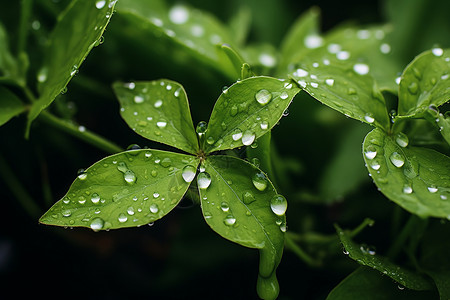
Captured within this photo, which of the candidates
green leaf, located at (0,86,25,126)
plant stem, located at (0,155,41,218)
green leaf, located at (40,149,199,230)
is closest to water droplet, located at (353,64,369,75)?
green leaf, located at (40,149,199,230)

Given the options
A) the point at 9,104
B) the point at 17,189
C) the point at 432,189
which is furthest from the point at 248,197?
the point at 17,189

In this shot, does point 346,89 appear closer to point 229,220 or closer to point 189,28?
point 229,220

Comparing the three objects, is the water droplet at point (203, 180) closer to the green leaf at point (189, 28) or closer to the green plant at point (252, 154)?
the green plant at point (252, 154)

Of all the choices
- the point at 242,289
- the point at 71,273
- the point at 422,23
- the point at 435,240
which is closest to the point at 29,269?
the point at 71,273

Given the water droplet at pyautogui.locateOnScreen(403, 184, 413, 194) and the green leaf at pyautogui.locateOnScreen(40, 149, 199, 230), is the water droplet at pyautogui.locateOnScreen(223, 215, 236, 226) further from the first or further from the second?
the water droplet at pyautogui.locateOnScreen(403, 184, 413, 194)

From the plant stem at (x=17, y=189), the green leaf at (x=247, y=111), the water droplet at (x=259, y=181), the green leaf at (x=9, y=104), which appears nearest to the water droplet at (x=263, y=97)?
the green leaf at (x=247, y=111)
